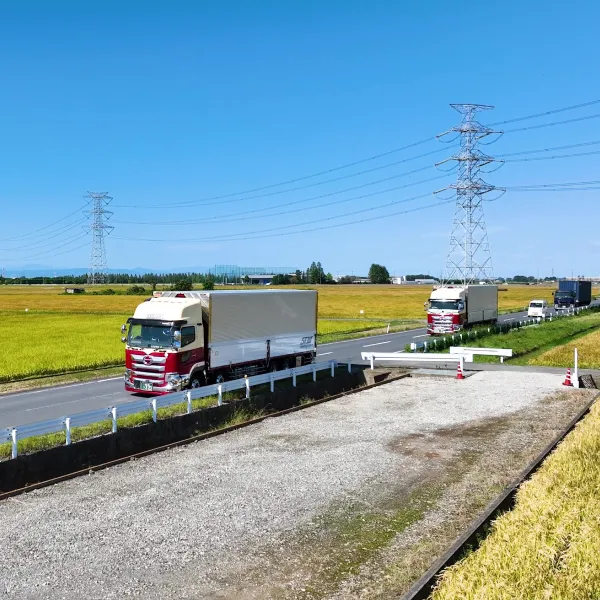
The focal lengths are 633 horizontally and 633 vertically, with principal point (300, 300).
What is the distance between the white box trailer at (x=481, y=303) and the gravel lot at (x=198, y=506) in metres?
28.7

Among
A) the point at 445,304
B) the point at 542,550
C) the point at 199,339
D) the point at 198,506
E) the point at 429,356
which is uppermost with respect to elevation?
the point at 445,304

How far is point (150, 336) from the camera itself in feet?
65.3

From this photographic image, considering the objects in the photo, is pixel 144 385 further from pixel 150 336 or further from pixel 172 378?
pixel 150 336

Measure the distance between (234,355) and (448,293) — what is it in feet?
85.3

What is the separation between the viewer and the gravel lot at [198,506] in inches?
324

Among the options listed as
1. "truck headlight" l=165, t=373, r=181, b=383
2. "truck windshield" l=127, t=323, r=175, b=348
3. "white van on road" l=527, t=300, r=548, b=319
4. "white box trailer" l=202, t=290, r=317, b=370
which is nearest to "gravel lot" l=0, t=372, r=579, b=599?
"truck headlight" l=165, t=373, r=181, b=383

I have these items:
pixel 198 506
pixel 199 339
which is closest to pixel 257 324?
pixel 199 339

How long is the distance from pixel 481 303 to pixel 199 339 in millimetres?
32754

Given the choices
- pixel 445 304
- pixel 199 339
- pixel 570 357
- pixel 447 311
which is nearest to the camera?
pixel 199 339

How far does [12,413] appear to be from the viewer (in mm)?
19172

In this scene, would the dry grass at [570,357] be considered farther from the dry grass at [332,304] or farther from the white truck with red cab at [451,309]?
the dry grass at [332,304]

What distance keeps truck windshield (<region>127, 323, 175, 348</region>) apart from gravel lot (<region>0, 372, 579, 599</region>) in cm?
425

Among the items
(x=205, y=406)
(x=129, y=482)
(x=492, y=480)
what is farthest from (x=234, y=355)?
(x=492, y=480)

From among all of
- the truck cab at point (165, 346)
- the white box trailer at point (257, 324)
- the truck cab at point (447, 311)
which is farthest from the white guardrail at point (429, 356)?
the truck cab at point (447, 311)
